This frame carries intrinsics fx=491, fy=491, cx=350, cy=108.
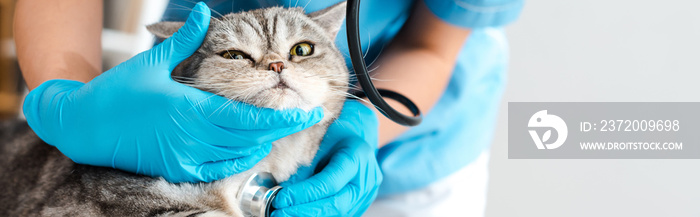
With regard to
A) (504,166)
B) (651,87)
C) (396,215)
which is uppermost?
(651,87)

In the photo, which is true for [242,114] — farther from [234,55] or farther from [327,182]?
[327,182]

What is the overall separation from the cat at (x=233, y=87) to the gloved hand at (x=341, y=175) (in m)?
0.04

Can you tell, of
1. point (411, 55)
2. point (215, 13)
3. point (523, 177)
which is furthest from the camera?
point (411, 55)

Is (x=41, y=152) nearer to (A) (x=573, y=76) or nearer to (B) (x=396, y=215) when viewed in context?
(B) (x=396, y=215)

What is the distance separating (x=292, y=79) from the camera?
18.2 inches

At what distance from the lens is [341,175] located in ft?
2.03

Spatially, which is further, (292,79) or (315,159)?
(315,159)

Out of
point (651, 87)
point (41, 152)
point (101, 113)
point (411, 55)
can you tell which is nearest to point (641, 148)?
point (651, 87)

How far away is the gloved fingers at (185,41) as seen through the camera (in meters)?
0.42

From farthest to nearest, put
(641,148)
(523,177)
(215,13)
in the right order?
(523,177)
(641,148)
(215,13)

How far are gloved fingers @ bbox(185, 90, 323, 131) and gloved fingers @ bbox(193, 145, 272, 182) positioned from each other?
0.04 metres

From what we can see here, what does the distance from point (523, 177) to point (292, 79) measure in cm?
49

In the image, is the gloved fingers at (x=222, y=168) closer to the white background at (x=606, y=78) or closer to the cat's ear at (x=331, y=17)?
the cat's ear at (x=331, y=17)

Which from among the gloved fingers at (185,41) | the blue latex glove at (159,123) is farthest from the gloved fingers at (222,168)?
the gloved fingers at (185,41)
